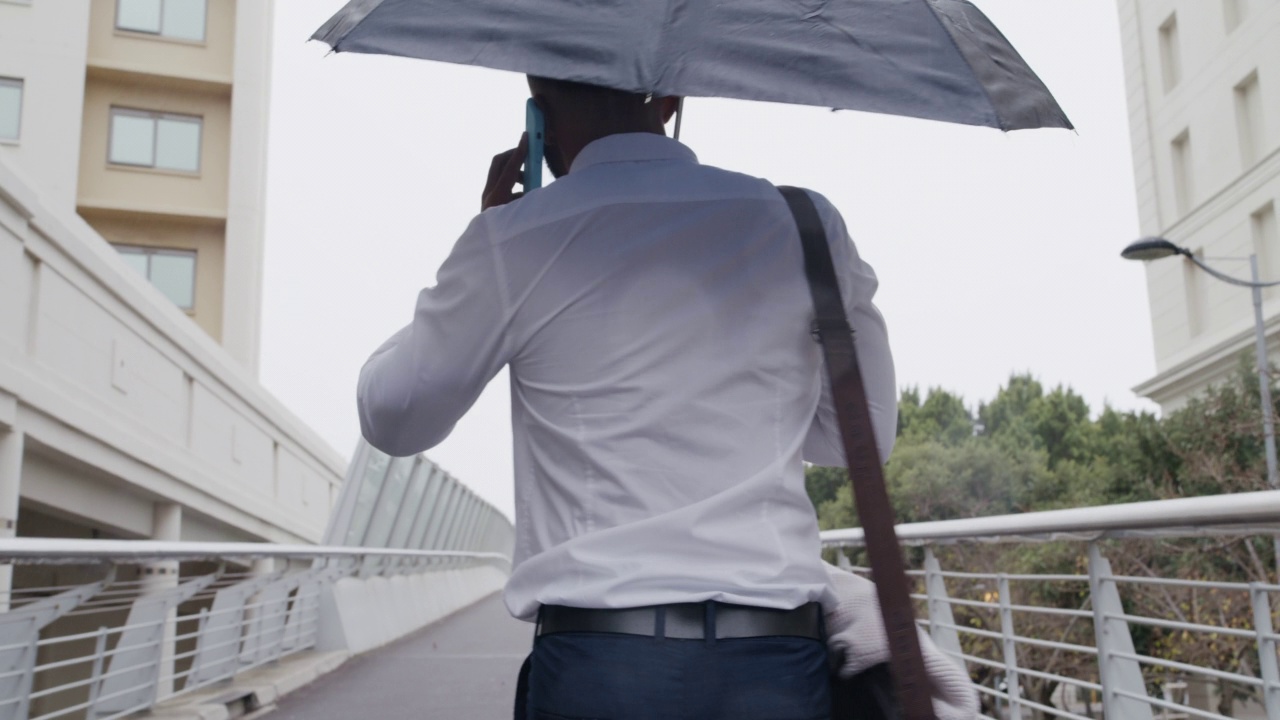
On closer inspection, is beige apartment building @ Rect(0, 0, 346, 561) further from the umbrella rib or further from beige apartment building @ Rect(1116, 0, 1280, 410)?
beige apartment building @ Rect(1116, 0, 1280, 410)

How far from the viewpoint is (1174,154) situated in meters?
35.3

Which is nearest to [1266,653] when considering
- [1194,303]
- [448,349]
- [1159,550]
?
[448,349]

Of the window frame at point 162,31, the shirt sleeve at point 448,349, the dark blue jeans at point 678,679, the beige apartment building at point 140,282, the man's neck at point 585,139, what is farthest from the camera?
the window frame at point 162,31

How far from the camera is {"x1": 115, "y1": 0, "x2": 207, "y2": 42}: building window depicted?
35.1 m

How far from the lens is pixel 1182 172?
35438mm

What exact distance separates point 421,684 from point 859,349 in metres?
8.25

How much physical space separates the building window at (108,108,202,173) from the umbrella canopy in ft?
115

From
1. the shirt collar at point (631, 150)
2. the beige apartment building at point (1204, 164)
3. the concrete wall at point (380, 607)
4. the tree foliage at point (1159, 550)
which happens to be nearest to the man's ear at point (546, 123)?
the shirt collar at point (631, 150)

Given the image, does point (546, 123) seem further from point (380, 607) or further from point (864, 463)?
point (380, 607)

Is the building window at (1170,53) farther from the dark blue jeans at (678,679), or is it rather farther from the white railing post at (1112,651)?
the dark blue jeans at (678,679)

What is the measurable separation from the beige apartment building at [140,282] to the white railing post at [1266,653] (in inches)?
504

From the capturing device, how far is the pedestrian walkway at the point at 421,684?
27.1ft

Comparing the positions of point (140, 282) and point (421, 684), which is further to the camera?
point (140, 282)

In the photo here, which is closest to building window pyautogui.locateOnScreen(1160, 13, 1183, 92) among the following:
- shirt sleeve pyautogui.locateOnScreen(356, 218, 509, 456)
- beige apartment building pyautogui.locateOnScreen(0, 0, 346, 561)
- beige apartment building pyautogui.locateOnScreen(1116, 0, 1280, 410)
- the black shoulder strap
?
beige apartment building pyautogui.locateOnScreen(1116, 0, 1280, 410)
